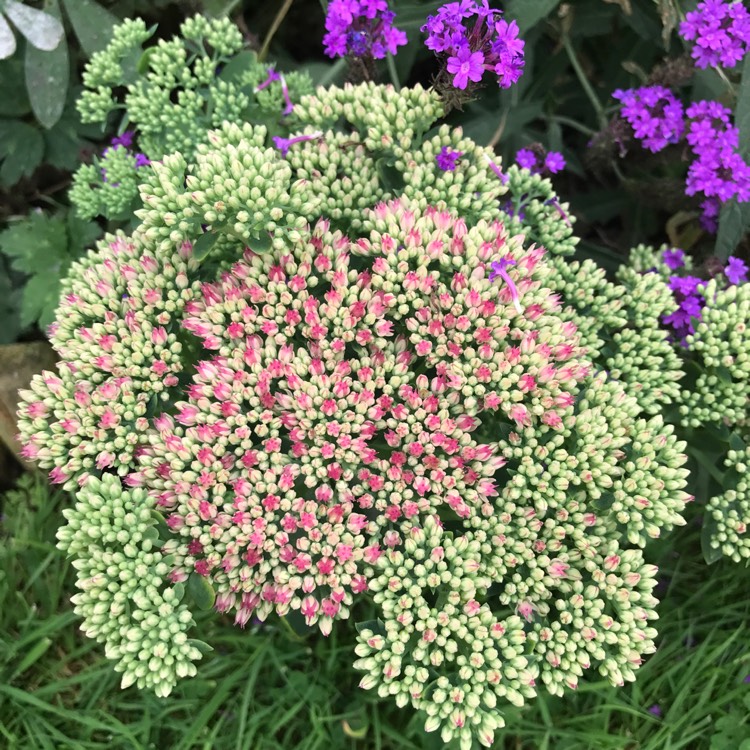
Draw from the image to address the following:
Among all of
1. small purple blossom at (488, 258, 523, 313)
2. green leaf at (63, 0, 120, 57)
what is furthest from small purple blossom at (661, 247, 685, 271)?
green leaf at (63, 0, 120, 57)

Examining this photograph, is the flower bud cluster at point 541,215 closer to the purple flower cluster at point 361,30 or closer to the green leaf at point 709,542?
the purple flower cluster at point 361,30

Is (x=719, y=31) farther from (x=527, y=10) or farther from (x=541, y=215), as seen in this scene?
(x=541, y=215)

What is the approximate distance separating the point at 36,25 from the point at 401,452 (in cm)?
128

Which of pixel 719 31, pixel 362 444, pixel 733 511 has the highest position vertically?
pixel 719 31

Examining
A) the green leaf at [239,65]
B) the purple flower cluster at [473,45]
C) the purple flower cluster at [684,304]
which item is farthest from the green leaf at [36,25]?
the purple flower cluster at [684,304]

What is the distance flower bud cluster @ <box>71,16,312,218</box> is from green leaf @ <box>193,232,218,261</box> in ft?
1.33

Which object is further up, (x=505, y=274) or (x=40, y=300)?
(x=505, y=274)

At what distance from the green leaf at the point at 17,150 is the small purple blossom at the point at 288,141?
902 millimetres

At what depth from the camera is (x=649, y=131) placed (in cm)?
176

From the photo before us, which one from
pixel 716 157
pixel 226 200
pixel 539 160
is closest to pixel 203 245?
pixel 226 200

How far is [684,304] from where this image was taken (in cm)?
162

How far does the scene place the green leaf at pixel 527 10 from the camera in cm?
165

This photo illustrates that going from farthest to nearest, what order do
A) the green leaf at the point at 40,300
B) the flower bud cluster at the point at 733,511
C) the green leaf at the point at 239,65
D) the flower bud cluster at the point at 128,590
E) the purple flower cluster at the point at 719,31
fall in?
the green leaf at the point at 40,300
the green leaf at the point at 239,65
the purple flower cluster at the point at 719,31
the flower bud cluster at the point at 733,511
the flower bud cluster at the point at 128,590

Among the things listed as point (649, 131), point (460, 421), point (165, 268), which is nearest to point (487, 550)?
point (460, 421)
